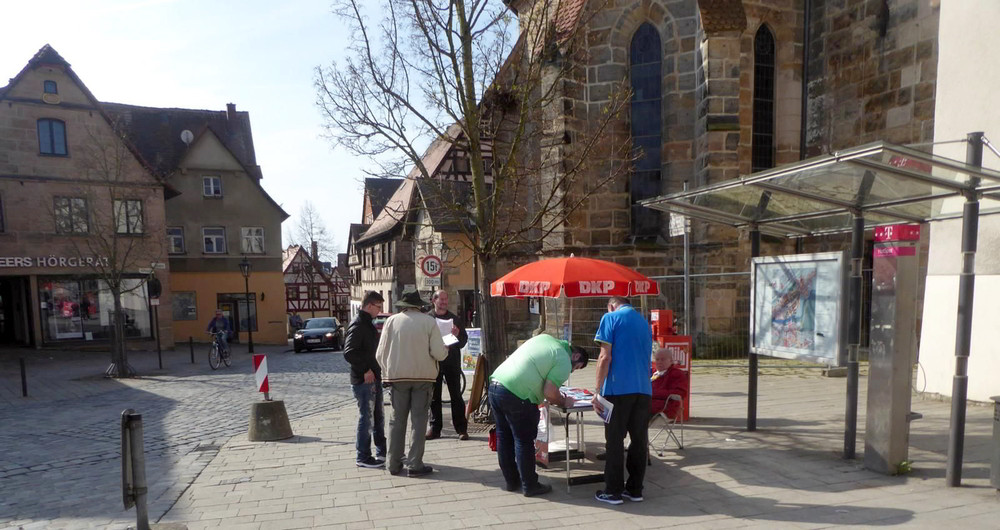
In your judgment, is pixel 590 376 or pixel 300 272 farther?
pixel 300 272

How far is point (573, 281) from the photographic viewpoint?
20.5 ft

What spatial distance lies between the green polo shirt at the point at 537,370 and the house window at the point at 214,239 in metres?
26.8

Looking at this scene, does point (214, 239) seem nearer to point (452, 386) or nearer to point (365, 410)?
point (452, 386)

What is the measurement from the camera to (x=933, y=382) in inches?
314

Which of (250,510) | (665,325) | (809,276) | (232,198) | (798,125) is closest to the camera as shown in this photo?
(250,510)

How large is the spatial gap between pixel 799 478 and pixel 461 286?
2357 cm

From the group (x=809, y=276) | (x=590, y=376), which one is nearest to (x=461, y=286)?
(x=590, y=376)

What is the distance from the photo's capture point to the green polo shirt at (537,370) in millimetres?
4527

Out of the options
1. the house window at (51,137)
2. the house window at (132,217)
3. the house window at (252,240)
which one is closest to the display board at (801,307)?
the house window at (132,217)

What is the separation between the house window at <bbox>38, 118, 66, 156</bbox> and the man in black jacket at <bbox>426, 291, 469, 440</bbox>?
21168mm

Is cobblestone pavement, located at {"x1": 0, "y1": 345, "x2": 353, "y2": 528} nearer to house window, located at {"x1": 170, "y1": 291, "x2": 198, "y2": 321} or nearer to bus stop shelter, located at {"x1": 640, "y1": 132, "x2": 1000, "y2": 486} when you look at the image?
bus stop shelter, located at {"x1": 640, "y1": 132, "x2": 1000, "y2": 486}

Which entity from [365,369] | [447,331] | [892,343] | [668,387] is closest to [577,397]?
[668,387]

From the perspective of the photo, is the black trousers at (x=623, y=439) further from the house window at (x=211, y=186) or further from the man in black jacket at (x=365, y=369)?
the house window at (x=211, y=186)

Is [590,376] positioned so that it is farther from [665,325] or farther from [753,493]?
[753,493]
